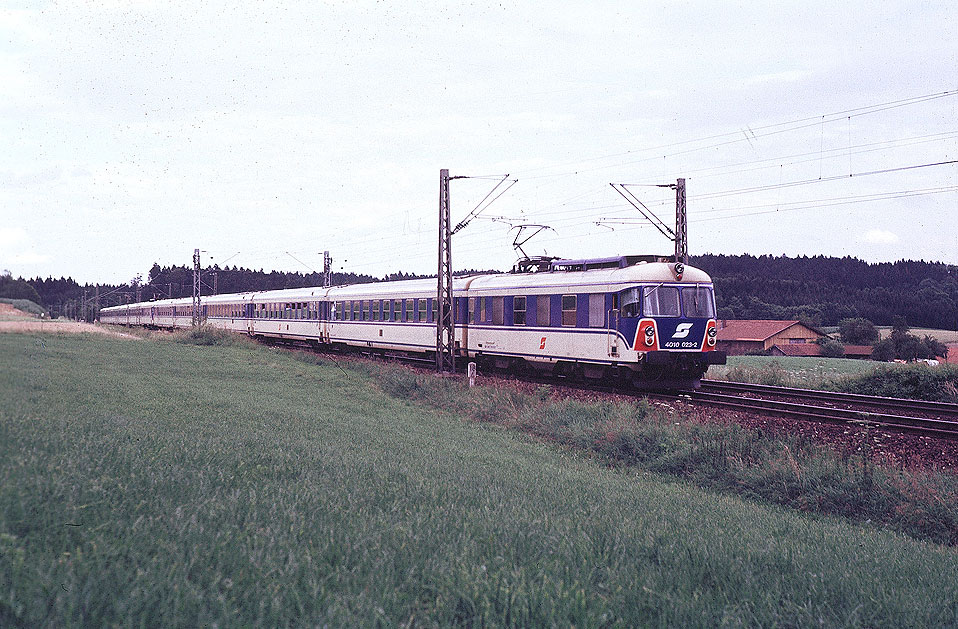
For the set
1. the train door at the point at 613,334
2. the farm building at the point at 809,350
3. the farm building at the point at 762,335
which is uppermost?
the train door at the point at 613,334

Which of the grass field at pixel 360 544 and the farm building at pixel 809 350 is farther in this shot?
the farm building at pixel 809 350

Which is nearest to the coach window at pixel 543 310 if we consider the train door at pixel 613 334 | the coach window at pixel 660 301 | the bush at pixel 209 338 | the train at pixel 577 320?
the train at pixel 577 320

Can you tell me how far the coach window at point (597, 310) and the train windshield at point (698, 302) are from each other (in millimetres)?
2295

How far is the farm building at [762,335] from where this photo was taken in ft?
260

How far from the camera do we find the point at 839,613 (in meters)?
4.54

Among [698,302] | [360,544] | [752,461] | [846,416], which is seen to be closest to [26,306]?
[360,544]

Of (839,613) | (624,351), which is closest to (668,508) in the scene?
(839,613)

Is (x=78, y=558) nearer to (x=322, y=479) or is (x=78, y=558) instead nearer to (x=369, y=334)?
(x=322, y=479)

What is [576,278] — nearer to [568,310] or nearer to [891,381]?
[568,310]

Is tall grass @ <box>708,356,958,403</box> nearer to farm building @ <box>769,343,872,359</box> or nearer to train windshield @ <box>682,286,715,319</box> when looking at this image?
train windshield @ <box>682,286,715,319</box>

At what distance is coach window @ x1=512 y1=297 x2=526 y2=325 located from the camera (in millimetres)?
22938

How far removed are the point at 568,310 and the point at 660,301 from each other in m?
2.98

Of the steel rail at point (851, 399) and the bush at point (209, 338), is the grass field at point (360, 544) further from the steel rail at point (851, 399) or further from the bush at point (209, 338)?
the bush at point (209, 338)

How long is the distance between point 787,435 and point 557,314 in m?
9.44
